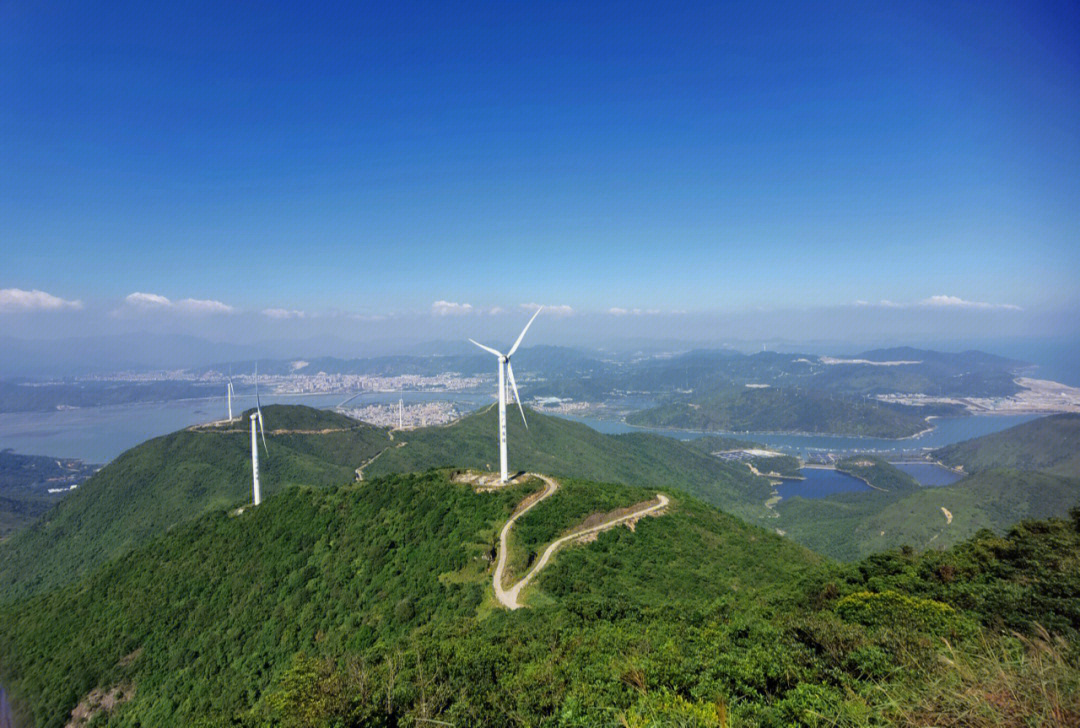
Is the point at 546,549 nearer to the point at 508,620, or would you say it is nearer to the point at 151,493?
the point at 508,620

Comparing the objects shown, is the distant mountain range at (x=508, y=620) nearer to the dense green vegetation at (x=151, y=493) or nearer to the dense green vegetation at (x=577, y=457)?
the dense green vegetation at (x=151, y=493)

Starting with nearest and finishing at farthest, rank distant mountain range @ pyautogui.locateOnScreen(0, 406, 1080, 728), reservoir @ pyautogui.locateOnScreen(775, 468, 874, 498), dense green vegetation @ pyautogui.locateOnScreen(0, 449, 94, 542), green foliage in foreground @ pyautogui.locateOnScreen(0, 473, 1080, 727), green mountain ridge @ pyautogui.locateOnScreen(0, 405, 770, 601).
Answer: green foliage in foreground @ pyautogui.locateOnScreen(0, 473, 1080, 727)
distant mountain range @ pyautogui.locateOnScreen(0, 406, 1080, 728)
green mountain ridge @ pyautogui.locateOnScreen(0, 405, 770, 601)
dense green vegetation @ pyautogui.locateOnScreen(0, 449, 94, 542)
reservoir @ pyautogui.locateOnScreen(775, 468, 874, 498)

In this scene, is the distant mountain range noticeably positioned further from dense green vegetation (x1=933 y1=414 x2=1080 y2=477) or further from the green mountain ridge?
dense green vegetation (x1=933 y1=414 x2=1080 y2=477)

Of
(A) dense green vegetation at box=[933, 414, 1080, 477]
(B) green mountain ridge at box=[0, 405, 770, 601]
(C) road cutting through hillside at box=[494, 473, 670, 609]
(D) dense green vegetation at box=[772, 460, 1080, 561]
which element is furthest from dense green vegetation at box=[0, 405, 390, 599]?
(A) dense green vegetation at box=[933, 414, 1080, 477]

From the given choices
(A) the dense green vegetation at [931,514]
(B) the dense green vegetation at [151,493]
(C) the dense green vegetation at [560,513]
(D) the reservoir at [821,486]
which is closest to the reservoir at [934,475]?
(D) the reservoir at [821,486]

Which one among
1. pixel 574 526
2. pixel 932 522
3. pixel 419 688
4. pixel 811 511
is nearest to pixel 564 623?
pixel 419 688

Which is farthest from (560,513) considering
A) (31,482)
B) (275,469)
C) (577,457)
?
(31,482)
